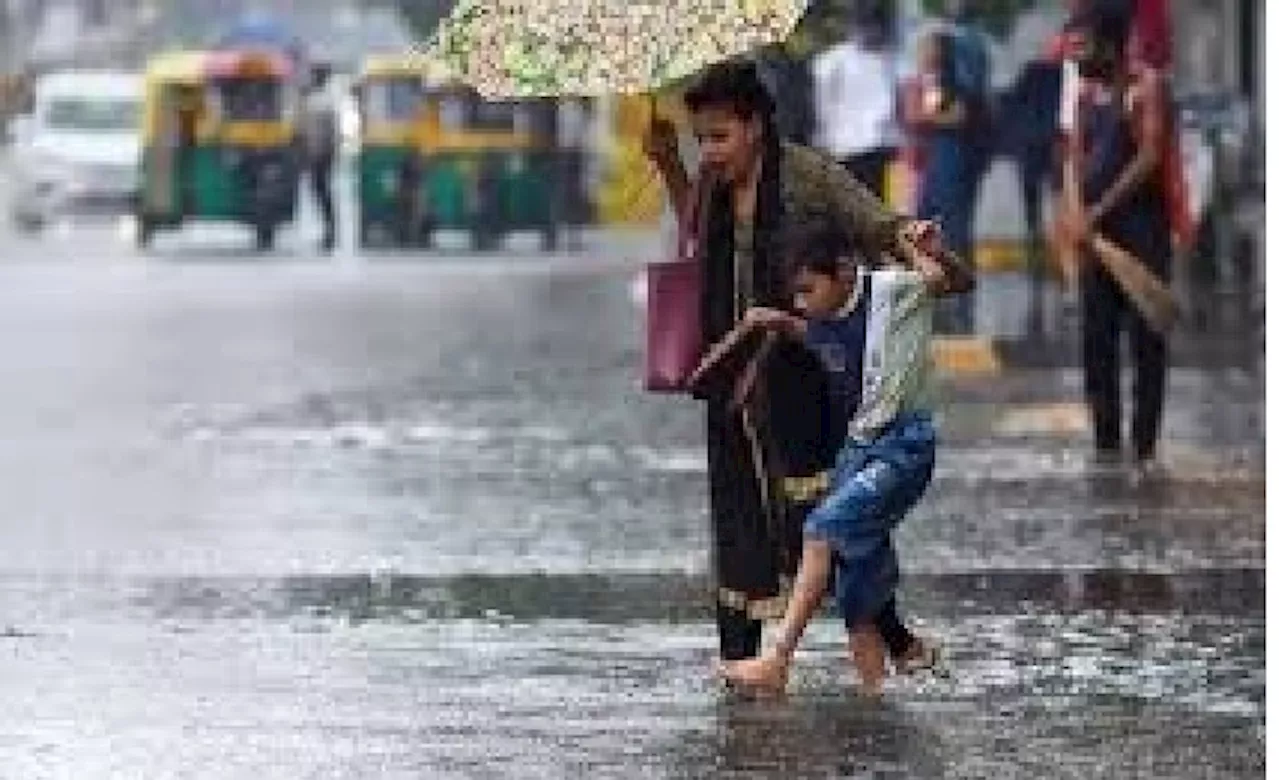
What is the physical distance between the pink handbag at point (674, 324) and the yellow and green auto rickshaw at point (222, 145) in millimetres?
31660

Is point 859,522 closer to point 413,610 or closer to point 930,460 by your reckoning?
point 930,460

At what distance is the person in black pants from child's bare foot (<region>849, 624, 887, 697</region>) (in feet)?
17.0

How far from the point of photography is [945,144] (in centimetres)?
2025

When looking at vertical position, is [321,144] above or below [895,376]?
below

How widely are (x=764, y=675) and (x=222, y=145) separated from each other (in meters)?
32.6

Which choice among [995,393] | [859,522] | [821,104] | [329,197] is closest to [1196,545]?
[859,522]

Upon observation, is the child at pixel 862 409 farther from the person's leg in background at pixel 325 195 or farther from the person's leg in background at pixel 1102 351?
the person's leg in background at pixel 325 195

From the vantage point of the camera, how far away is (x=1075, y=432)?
17.2 m

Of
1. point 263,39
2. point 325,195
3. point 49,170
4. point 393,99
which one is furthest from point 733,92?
point 49,170

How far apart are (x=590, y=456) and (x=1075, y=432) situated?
2110 mm

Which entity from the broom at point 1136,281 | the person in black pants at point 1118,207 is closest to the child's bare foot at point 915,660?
the person in black pants at point 1118,207

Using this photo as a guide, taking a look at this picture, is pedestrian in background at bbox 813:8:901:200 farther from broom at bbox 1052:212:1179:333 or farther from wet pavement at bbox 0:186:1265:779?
broom at bbox 1052:212:1179:333

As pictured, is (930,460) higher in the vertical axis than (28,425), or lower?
higher

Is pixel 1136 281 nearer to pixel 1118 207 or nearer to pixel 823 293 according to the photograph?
pixel 1118 207
